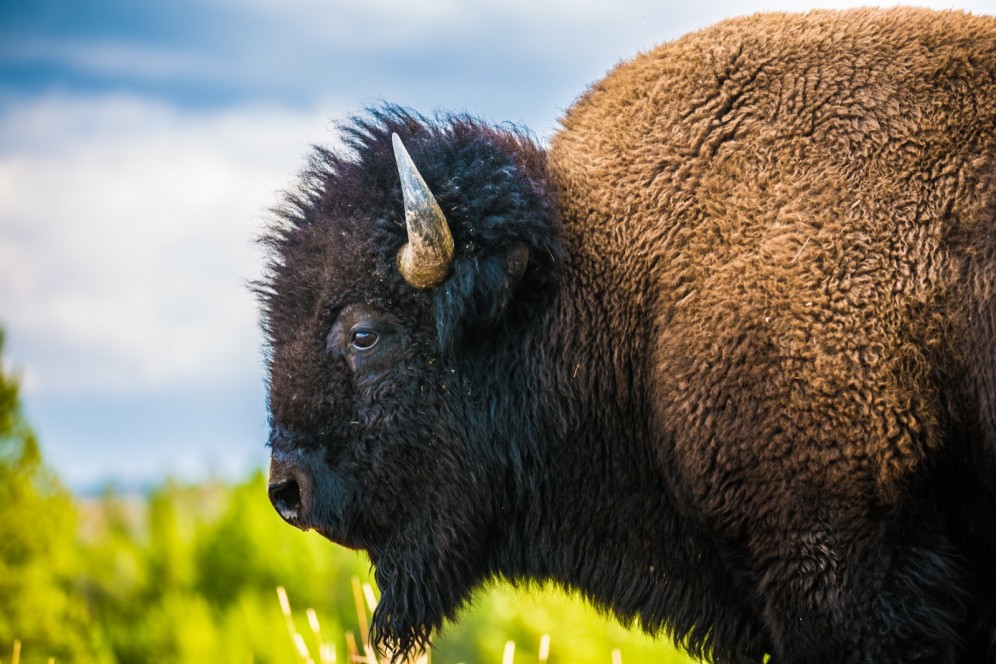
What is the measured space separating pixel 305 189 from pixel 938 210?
2118mm

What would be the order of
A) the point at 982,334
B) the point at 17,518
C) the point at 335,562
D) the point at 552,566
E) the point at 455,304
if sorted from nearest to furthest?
the point at 982,334
the point at 455,304
the point at 552,566
the point at 17,518
the point at 335,562

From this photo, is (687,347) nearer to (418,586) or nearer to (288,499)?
(418,586)

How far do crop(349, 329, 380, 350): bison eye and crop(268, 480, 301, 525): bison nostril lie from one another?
512mm

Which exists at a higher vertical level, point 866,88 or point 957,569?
point 866,88

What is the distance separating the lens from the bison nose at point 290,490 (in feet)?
12.5

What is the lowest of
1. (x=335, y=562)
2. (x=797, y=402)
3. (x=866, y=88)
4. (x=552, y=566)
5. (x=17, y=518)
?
(x=335, y=562)

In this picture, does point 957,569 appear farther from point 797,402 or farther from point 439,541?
point 439,541

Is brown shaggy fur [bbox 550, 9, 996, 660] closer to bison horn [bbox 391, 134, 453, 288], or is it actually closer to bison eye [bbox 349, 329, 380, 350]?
bison horn [bbox 391, 134, 453, 288]

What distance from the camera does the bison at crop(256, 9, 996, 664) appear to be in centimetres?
321

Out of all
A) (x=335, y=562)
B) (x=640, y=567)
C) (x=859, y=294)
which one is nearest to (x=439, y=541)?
(x=640, y=567)

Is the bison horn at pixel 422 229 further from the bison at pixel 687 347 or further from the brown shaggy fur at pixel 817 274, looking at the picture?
the brown shaggy fur at pixel 817 274

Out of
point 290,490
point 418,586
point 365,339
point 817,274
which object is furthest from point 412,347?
point 817,274

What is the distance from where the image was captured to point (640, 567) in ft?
12.5

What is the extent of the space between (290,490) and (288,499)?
33mm
